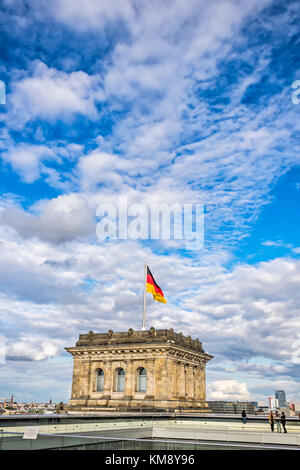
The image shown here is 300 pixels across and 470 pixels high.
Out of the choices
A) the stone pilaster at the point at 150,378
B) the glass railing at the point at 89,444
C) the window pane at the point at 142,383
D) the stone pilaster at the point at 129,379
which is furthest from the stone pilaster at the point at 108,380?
the glass railing at the point at 89,444

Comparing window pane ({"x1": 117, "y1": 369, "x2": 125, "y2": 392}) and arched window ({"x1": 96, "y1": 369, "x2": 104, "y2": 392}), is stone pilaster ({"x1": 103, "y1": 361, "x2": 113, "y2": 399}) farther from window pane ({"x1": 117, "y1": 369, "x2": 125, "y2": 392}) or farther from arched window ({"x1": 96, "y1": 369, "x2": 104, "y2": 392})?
arched window ({"x1": 96, "y1": 369, "x2": 104, "y2": 392})

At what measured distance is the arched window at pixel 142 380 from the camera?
51156 mm

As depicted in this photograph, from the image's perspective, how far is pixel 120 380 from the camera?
176 ft

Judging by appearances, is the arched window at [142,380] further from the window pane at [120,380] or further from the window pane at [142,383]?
the window pane at [120,380]

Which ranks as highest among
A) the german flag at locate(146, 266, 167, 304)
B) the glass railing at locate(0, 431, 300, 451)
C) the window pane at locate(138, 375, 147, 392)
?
the german flag at locate(146, 266, 167, 304)

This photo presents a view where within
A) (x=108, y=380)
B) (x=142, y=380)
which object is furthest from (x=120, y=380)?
(x=142, y=380)

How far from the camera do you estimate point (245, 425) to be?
32.3 metres

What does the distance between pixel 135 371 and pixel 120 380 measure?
3356mm

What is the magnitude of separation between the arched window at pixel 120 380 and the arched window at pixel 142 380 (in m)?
2.59

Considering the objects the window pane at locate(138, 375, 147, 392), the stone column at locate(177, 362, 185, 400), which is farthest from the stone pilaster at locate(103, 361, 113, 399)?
the stone column at locate(177, 362, 185, 400)

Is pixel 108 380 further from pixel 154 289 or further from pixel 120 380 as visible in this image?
pixel 154 289

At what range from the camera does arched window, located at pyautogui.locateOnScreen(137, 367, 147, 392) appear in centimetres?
5116

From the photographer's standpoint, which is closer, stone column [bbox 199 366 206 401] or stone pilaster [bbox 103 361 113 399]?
stone pilaster [bbox 103 361 113 399]

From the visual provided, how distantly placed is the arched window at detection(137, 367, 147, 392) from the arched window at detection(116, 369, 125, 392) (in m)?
2.59
